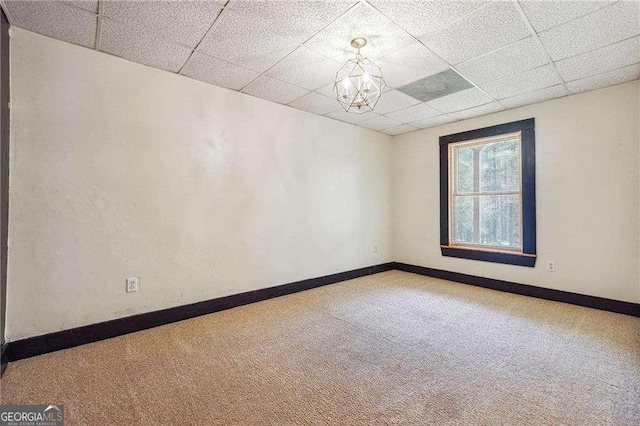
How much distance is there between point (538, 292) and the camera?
147 inches

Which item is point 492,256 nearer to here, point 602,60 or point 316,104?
point 602,60

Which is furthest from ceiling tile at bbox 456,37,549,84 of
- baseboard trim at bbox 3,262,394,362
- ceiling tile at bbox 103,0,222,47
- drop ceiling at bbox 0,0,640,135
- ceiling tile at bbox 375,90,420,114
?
baseboard trim at bbox 3,262,394,362

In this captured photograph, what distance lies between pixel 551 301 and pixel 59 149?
5.44 metres

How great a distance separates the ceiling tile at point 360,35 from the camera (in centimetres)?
209

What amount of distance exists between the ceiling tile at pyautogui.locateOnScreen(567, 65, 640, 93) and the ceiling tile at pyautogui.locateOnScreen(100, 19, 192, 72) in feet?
13.5

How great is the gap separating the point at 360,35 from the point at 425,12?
50 cm

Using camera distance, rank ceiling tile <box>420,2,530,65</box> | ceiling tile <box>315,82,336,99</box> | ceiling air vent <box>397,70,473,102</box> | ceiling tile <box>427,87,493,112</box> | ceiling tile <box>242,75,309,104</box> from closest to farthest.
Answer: ceiling tile <box>420,2,530,65</box> < ceiling air vent <box>397,70,473,102</box> < ceiling tile <box>242,75,309,104</box> < ceiling tile <box>315,82,336,99</box> < ceiling tile <box>427,87,493,112</box>

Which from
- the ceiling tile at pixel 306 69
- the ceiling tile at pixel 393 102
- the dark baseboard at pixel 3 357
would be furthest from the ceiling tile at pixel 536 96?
A: the dark baseboard at pixel 3 357

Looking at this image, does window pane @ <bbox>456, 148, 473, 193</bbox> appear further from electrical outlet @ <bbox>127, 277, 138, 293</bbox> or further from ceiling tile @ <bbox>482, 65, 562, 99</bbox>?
electrical outlet @ <bbox>127, 277, 138, 293</bbox>

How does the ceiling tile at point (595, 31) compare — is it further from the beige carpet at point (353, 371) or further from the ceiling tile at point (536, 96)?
the beige carpet at point (353, 371)

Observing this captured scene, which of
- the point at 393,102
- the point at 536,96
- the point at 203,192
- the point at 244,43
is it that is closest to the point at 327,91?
the point at 393,102

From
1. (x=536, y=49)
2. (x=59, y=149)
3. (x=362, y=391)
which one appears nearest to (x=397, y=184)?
(x=536, y=49)

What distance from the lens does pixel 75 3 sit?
197cm

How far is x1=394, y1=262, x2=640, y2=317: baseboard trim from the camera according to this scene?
3148 millimetres
